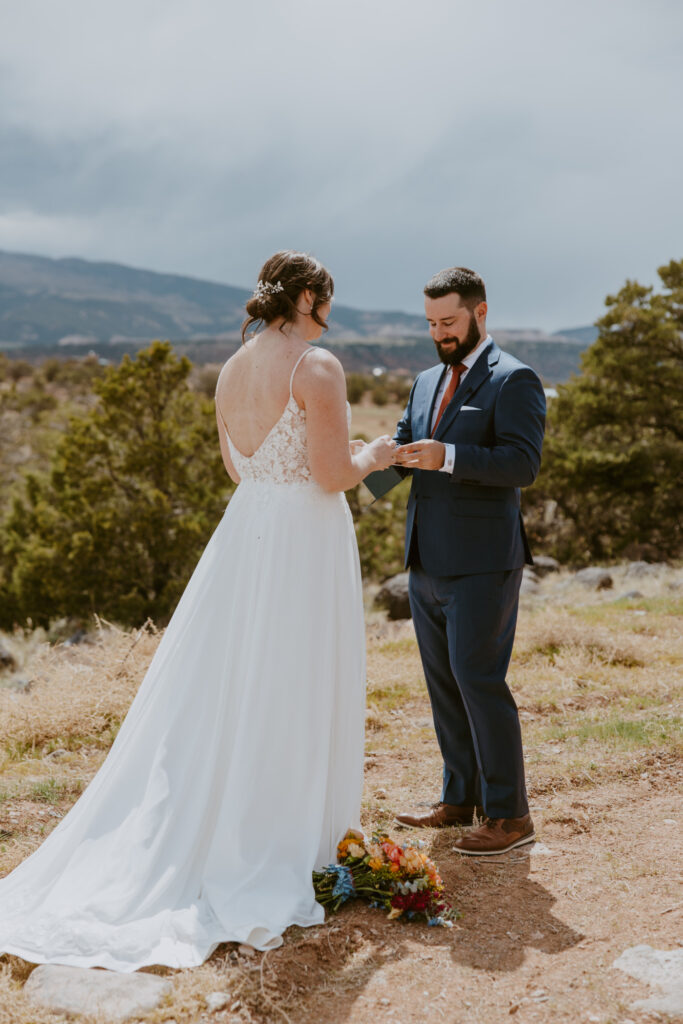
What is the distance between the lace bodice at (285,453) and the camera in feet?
11.4

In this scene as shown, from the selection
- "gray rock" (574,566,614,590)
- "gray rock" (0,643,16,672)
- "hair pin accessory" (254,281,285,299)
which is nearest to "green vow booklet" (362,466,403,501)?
"hair pin accessory" (254,281,285,299)

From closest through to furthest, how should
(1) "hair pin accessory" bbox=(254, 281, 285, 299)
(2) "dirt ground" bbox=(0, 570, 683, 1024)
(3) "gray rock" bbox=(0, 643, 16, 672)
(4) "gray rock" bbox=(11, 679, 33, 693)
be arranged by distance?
(2) "dirt ground" bbox=(0, 570, 683, 1024), (1) "hair pin accessory" bbox=(254, 281, 285, 299), (4) "gray rock" bbox=(11, 679, 33, 693), (3) "gray rock" bbox=(0, 643, 16, 672)

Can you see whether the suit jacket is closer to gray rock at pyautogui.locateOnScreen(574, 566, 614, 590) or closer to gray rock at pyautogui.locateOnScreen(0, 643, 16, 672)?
gray rock at pyautogui.locateOnScreen(574, 566, 614, 590)

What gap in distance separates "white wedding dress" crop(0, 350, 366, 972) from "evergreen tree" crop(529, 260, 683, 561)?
15012 millimetres

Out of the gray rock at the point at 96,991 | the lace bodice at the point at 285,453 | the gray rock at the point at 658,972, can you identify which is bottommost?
the gray rock at the point at 96,991

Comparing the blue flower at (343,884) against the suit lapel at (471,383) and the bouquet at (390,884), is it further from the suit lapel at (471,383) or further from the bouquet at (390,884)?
the suit lapel at (471,383)

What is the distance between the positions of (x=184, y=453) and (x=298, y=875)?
49.1 feet

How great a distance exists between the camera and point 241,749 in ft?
11.2

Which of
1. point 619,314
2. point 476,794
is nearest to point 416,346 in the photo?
point 619,314

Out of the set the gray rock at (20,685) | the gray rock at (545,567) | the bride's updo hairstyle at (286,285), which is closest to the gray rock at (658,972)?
the bride's updo hairstyle at (286,285)

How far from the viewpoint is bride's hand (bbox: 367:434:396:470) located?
12.1ft

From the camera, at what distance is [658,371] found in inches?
A: 728

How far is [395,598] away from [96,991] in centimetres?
1126

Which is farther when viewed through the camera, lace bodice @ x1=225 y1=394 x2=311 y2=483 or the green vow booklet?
the green vow booklet
